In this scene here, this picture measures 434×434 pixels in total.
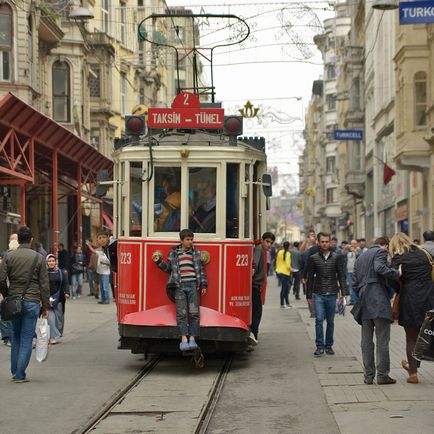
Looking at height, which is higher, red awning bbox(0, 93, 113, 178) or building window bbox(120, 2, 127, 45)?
Result: building window bbox(120, 2, 127, 45)

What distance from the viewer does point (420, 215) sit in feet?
117

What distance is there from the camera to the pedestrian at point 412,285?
11422mm

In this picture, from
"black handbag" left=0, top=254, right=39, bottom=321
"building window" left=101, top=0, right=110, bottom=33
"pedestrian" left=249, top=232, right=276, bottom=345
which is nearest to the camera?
"black handbag" left=0, top=254, right=39, bottom=321

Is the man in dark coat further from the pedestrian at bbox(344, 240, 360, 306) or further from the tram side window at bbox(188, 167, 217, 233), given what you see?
the pedestrian at bbox(344, 240, 360, 306)

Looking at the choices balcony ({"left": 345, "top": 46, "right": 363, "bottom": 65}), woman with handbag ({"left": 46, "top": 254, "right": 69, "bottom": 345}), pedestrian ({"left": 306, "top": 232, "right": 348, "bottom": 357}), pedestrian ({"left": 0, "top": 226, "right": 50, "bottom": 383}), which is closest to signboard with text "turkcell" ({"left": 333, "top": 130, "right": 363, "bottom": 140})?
balcony ({"left": 345, "top": 46, "right": 363, "bottom": 65})

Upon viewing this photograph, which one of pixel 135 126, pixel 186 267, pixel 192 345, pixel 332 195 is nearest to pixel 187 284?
pixel 186 267

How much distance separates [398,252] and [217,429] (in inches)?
135

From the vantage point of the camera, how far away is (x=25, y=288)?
12008 millimetres

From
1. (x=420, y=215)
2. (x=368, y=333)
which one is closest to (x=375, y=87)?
(x=420, y=215)

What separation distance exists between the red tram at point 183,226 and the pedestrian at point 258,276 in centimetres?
105

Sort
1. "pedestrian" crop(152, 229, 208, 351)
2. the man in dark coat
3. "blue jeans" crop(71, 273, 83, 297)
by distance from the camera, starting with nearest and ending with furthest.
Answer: the man in dark coat → "pedestrian" crop(152, 229, 208, 351) → "blue jeans" crop(71, 273, 83, 297)

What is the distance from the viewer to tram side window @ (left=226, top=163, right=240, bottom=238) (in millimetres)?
13305

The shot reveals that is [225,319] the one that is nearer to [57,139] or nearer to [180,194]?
[180,194]

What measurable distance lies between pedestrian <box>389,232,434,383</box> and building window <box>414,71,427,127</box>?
23.9 m
